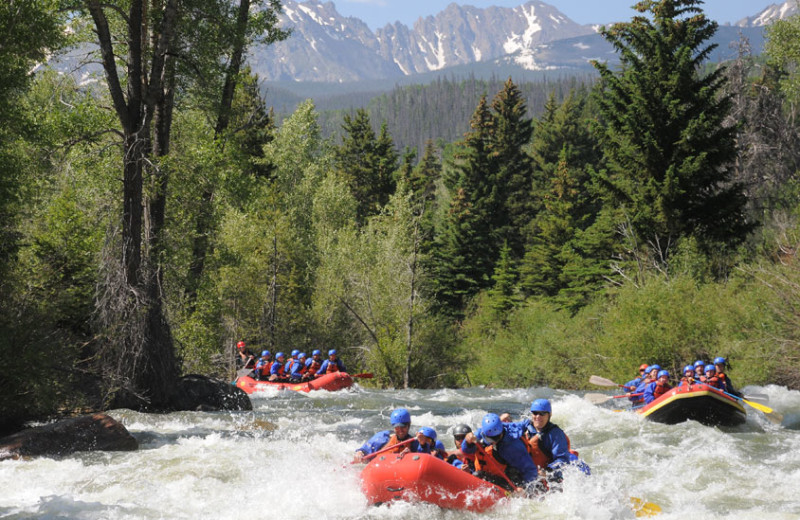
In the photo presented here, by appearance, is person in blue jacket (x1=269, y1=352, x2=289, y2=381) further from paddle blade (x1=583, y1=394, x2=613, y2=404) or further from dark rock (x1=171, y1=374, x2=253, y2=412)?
A: paddle blade (x1=583, y1=394, x2=613, y2=404)

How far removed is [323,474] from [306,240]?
24.9 m

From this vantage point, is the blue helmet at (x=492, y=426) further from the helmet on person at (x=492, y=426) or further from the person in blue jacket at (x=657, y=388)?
the person in blue jacket at (x=657, y=388)

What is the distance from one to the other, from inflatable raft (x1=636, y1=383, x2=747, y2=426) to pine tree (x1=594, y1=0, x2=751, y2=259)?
26.1 ft

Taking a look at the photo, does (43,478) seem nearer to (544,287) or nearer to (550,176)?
(544,287)

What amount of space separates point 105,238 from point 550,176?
3934cm

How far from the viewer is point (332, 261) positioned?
101 ft

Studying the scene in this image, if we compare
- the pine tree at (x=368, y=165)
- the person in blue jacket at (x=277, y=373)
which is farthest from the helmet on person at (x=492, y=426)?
the pine tree at (x=368, y=165)

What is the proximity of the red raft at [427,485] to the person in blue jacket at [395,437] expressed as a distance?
42 cm

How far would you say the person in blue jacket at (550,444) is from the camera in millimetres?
8992

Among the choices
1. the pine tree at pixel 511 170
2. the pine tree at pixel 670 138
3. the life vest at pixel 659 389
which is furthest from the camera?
the pine tree at pixel 511 170

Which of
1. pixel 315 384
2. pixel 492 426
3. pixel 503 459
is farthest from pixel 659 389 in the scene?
pixel 315 384

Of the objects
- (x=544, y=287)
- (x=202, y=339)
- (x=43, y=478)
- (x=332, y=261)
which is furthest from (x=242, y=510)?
(x=544, y=287)

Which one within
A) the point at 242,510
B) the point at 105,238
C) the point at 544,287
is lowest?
the point at 544,287

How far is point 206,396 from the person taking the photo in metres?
15.9
